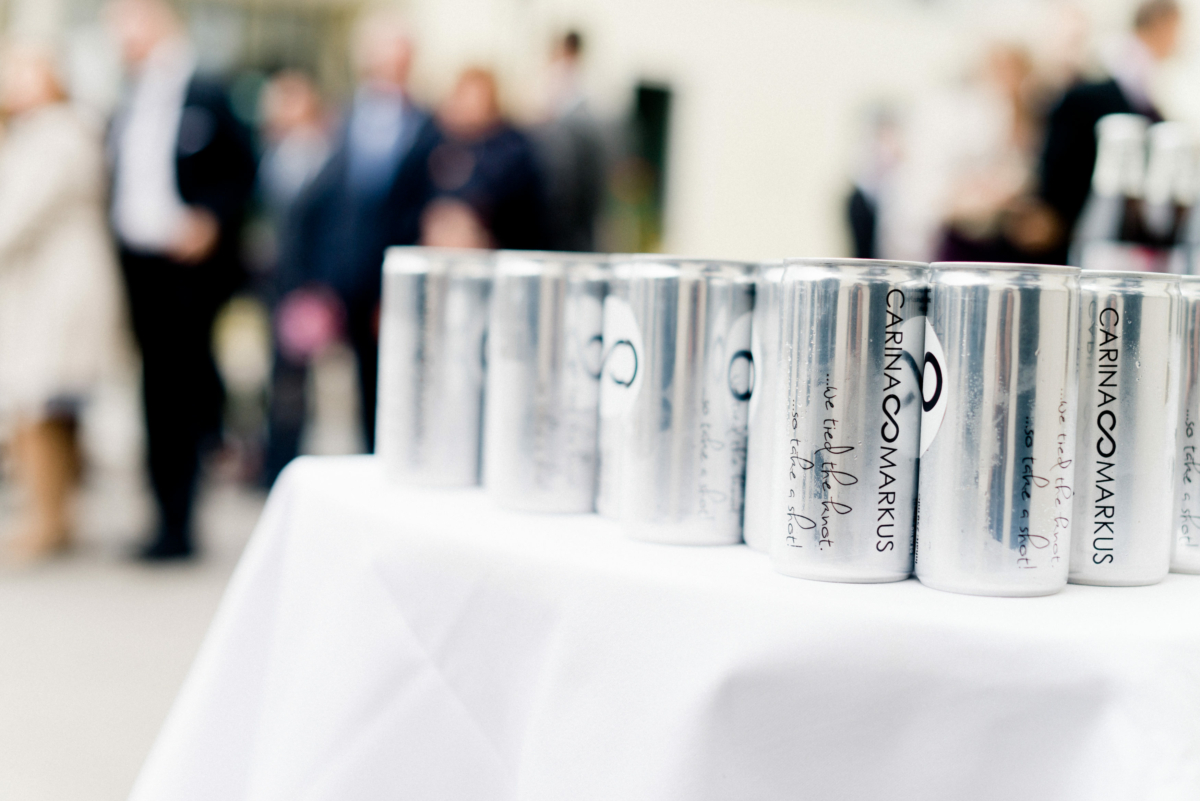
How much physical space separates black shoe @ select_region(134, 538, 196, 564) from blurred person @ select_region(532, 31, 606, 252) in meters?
1.46

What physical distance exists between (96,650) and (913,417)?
2221 mm

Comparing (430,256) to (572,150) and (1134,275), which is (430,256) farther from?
(572,150)

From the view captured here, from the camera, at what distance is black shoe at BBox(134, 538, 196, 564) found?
3.08 m

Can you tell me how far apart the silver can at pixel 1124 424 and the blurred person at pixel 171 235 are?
105 inches

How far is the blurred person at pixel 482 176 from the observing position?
3.02m

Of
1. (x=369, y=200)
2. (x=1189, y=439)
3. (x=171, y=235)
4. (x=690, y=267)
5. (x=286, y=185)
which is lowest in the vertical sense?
(x=1189, y=439)

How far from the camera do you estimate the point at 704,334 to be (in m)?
0.80

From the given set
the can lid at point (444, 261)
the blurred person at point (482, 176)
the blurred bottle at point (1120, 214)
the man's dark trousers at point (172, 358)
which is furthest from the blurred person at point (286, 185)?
the can lid at point (444, 261)

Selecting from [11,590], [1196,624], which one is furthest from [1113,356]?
[11,590]

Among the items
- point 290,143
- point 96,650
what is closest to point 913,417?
point 96,650

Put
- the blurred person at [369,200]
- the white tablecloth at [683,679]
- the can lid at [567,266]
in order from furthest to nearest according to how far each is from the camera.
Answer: the blurred person at [369,200], the can lid at [567,266], the white tablecloth at [683,679]

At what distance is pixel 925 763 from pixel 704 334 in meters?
0.33

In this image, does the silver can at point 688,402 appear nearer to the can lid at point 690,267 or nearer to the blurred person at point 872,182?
the can lid at point 690,267

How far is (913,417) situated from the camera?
71cm
